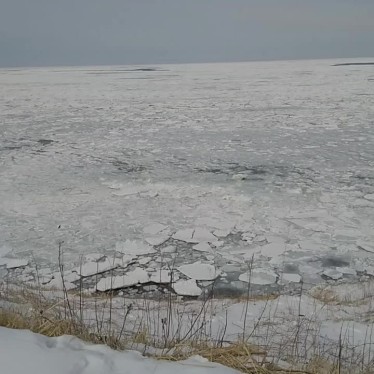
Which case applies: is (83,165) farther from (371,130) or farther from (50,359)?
(371,130)

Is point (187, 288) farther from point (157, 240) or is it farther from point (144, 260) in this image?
point (157, 240)

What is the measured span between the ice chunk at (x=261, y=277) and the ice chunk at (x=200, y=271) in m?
0.24

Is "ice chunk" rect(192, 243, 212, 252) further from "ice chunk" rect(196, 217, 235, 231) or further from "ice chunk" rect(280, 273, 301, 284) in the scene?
"ice chunk" rect(280, 273, 301, 284)

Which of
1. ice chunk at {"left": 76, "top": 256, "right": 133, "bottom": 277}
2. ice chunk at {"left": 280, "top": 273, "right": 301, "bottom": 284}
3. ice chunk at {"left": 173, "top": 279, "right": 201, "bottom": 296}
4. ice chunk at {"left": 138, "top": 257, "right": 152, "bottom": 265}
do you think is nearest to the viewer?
ice chunk at {"left": 173, "top": 279, "right": 201, "bottom": 296}

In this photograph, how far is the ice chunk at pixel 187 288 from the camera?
10.5ft

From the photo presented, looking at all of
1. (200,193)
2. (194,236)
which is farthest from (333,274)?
(200,193)

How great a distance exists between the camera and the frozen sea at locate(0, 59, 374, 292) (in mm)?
3752

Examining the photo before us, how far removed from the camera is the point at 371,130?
→ 880 cm

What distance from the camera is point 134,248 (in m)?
3.82

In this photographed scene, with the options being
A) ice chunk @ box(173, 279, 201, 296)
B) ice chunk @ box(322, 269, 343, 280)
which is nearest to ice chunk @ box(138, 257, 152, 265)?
ice chunk @ box(173, 279, 201, 296)

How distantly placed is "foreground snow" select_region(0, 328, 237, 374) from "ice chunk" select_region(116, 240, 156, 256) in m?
2.02

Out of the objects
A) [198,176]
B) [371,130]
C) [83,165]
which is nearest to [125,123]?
[83,165]

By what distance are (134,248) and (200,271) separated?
0.75 metres

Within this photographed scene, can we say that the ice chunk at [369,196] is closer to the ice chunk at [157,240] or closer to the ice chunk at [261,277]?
the ice chunk at [261,277]
